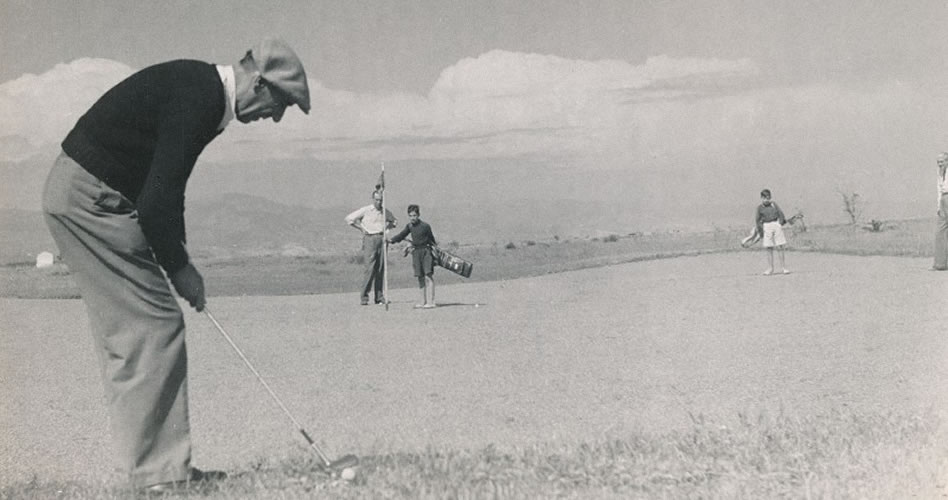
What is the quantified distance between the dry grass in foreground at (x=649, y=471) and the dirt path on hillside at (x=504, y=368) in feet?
1.99

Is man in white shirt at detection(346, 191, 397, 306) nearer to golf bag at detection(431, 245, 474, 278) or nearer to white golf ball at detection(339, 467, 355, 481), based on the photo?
golf bag at detection(431, 245, 474, 278)

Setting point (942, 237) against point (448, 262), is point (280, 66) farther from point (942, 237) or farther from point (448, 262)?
point (942, 237)

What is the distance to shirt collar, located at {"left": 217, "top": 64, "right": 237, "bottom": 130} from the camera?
Answer: 4637 mm

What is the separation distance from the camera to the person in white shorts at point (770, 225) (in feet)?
59.8

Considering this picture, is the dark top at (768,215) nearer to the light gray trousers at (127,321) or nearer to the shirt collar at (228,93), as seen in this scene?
→ the shirt collar at (228,93)

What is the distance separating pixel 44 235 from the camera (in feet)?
106

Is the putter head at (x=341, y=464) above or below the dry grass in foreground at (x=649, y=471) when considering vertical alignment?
above

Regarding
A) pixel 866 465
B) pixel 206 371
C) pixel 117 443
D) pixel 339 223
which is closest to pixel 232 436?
pixel 117 443

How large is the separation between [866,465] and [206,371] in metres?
5.88

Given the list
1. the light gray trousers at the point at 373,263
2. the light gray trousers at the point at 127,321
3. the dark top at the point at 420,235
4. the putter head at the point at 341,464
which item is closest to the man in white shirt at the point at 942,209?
the dark top at the point at 420,235

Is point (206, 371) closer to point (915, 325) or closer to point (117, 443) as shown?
point (117, 443)

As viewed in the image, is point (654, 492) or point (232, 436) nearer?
point (654, 492)

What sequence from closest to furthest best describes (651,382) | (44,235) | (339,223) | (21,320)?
1. (651,382)
2. (21,320)
3. (44,235)
4. (339,223)

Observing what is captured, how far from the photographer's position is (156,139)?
179 inches
